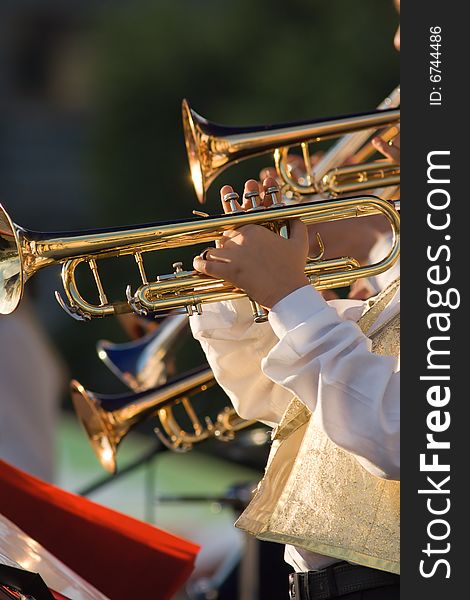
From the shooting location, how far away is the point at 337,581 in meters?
2.15

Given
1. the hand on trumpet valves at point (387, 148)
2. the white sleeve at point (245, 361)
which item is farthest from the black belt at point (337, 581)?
the hand on trumpet valves at point (387, 148)

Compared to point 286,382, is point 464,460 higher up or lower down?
lower down

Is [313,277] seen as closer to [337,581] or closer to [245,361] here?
[245,361]

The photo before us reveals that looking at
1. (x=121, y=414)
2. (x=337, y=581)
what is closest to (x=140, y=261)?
(x=337, y=581)

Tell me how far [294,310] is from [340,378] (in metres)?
0.15

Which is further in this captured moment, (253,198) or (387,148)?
(387,148)

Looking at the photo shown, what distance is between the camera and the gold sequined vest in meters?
2.10

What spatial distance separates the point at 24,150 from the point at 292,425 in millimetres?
12408

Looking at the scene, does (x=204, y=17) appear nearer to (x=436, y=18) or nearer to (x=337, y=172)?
(x=337, y=172)

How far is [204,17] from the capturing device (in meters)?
10.7

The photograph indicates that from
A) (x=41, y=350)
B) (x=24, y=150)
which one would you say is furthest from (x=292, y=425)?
(x=24, y=150)

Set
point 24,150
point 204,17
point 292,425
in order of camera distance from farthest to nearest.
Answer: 1. point 24,150
2. point 204,17
3. point 292,425

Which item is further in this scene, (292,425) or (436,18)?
(292,425)

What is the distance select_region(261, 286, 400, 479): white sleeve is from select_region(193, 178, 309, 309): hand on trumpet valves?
0.15ft
